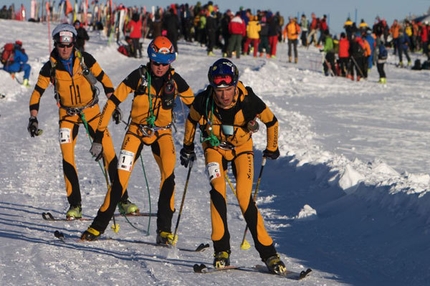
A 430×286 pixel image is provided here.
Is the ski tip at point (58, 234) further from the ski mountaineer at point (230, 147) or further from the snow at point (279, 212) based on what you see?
the ski mountaineer at point (230, 147)

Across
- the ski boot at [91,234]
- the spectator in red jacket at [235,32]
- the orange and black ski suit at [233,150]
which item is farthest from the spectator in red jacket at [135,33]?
the orange and black ski suit at [233,150]

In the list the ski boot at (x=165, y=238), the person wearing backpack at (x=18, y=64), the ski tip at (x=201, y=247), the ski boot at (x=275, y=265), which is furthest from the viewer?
the person wearing backpack at (x=18, y=64)

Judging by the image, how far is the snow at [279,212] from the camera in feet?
24.4

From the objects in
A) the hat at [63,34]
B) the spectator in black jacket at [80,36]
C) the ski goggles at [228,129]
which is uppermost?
the hat at [63,34]

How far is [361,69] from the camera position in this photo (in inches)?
1226

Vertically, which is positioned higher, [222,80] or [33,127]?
[222,80]

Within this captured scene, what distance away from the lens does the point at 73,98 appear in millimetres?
9789

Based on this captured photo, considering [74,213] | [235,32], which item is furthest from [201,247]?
[235,32]

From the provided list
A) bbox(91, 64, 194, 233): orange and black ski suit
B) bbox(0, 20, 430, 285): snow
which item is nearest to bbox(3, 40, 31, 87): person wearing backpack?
bbox(0, 20, 430, 285): snow

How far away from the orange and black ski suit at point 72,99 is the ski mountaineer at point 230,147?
A: 2.38 metres

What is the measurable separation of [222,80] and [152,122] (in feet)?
5.54

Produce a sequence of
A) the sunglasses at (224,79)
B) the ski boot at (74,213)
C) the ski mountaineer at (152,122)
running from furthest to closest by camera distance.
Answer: the ski boot at (74,213) < the ski mountaineer at (152,122) < the sunglasses at (224,79)

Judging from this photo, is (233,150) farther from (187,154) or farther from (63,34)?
(63,34)

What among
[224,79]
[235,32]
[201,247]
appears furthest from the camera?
[235,32]
